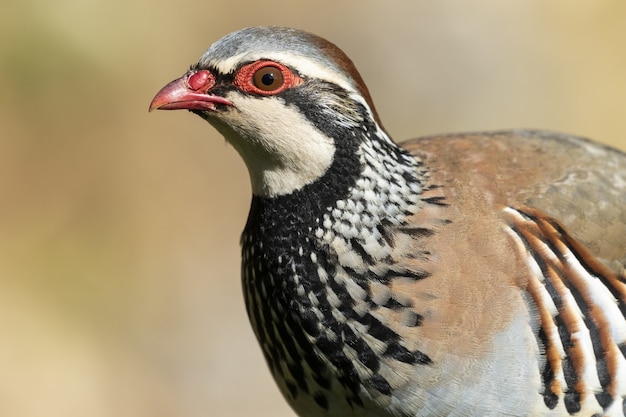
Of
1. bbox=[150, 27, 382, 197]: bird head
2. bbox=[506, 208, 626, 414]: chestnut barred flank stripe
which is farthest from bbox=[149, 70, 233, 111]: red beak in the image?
bbox=[506, 208, 626, 414]: chestnut barred flank stripe

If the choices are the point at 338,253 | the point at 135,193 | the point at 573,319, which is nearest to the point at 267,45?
the point at 338,253

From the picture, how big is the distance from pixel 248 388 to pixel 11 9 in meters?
3.06

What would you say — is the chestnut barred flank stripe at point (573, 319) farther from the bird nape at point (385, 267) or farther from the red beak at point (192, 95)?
the red beak at point (192, 95)

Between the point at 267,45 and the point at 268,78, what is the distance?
10 cm

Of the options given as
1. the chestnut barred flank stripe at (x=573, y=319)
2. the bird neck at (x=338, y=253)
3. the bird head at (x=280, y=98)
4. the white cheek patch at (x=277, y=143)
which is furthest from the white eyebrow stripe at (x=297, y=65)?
the chestnut barred flank stripe at (x=573, y=319)

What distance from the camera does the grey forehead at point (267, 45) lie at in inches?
119

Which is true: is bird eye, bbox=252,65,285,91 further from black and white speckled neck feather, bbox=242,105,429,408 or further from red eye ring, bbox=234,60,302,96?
black and white speckled neck feather, bbox=242,105,429,408

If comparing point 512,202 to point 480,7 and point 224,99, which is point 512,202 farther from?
point 480,7

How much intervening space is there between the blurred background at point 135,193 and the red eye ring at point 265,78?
11.8 ft

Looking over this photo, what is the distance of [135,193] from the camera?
270 inches

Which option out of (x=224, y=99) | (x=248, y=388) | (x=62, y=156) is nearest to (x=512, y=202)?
(x=224, y=99)

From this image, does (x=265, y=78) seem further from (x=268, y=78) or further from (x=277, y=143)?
(x=277, y=143)

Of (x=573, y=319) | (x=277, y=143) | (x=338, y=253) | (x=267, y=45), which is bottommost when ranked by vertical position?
(x=573, y=319)

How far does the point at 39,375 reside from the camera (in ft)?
19.7
